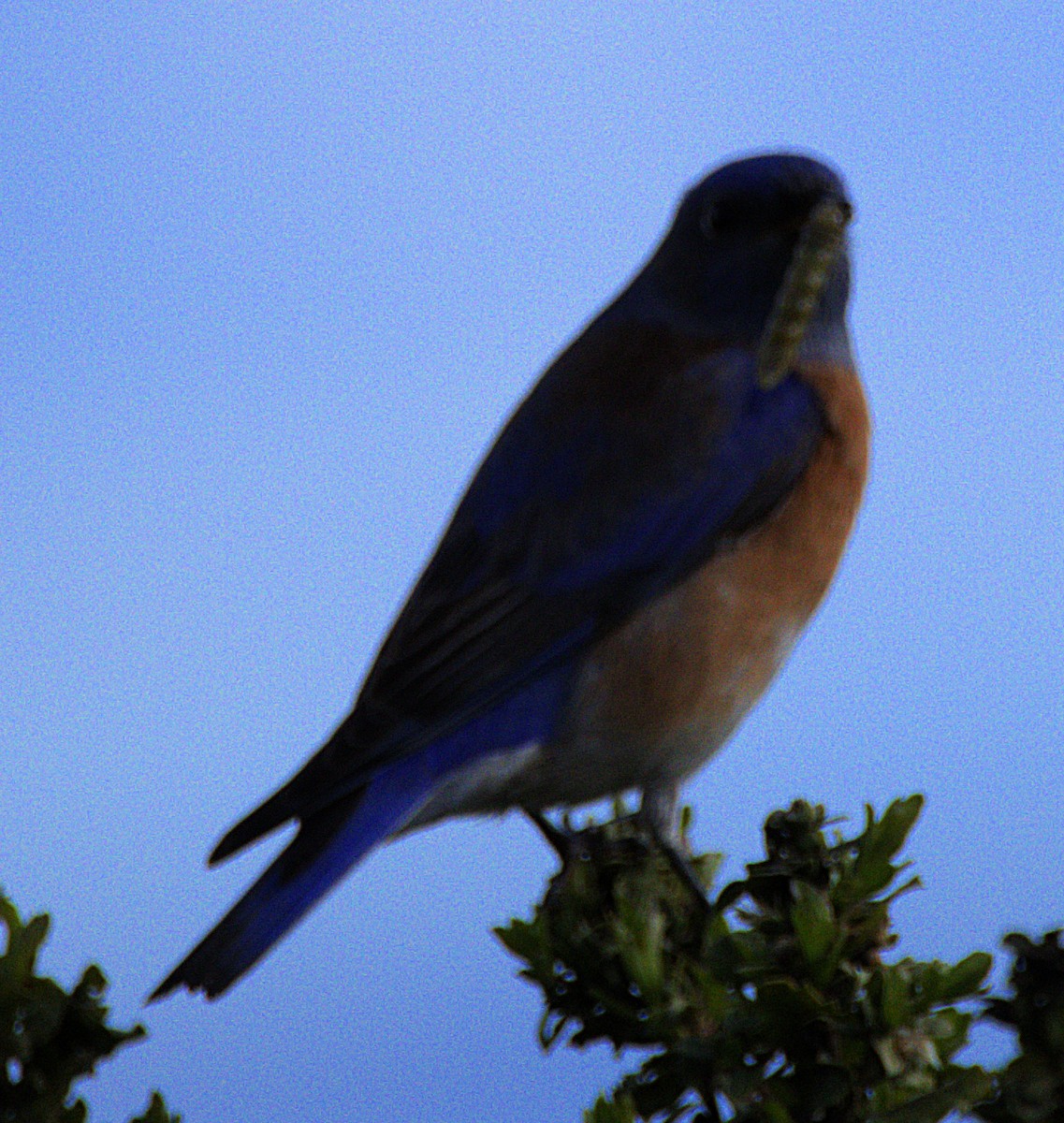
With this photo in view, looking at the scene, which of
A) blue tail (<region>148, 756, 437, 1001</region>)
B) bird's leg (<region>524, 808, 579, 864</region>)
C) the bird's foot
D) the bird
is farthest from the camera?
bird's leg (<region>524, 808, 579, 864</region>)

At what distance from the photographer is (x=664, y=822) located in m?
3.78

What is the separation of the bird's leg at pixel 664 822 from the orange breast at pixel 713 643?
5 cm

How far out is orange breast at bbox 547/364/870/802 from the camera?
142 inches

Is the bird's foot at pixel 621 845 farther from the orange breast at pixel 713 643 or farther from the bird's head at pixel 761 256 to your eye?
the bird's head at pixel 761 256

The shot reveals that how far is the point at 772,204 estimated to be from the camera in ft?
12.6

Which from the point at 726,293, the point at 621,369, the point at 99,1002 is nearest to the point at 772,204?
the point at 726,293

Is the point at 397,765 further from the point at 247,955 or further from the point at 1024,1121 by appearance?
the point at 1024,1121

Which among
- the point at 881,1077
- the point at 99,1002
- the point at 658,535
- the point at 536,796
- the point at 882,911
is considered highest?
the point at 658,535

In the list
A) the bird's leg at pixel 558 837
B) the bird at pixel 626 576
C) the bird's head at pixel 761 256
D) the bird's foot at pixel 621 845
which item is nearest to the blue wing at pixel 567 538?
the bird at pixel 626 576

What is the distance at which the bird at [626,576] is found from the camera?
3477 millimetres

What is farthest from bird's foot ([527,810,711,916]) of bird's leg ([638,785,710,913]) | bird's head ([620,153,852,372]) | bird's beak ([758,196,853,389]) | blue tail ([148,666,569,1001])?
bird's head ([620,153,852,372])

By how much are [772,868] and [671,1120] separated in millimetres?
515

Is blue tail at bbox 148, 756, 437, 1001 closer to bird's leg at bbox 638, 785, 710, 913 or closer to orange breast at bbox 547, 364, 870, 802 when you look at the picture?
orange breast at bbox 547, 364, 870, 802

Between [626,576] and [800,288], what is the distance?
0.86 metres
